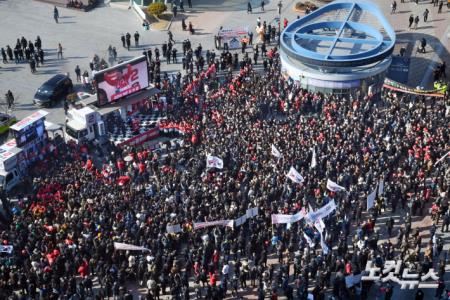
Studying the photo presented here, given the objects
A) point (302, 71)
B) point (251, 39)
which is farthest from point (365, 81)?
point (251, 39)

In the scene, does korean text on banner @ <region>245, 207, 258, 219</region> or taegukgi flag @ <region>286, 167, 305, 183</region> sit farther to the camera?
taegukgi flag @ <region>286, 167, 305, 183</region>

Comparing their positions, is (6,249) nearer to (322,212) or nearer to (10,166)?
(10,166)

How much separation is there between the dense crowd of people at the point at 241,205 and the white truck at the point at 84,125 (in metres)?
1.30

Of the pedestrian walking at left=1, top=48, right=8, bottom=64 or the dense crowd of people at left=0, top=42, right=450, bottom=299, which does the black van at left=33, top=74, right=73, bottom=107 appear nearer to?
the pedestrian walking at left=1, top=48, right=8, bottom=64

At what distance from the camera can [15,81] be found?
163 feet

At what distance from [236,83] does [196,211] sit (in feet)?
50.2

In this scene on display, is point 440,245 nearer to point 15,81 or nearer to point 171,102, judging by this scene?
point 171,102

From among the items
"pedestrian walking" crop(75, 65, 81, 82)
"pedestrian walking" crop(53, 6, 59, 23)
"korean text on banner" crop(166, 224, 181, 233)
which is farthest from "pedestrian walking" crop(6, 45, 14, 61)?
"korean text on banner" crop(166, 224, 181, 233)

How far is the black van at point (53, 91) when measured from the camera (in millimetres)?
45969

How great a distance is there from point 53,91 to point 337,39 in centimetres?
1999

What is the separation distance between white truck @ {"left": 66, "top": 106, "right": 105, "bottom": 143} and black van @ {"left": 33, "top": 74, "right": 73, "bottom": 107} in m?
4.82

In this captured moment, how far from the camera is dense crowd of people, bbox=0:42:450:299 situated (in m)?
29.6

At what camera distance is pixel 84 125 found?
40906 mm

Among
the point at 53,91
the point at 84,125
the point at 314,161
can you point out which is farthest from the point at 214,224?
the point at 53,91
